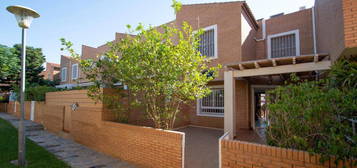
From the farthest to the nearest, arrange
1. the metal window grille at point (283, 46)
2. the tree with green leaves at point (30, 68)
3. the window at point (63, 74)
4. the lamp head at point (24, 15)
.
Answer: the window at point (63, 74) → the tree with green leaves at point (30, 68) → the metal window grille at point (283, 46) → the lamp head at point (24, 15)

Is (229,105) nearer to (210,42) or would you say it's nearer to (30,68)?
(210,42)

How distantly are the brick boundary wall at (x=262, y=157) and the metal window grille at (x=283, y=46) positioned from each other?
9.74 meters

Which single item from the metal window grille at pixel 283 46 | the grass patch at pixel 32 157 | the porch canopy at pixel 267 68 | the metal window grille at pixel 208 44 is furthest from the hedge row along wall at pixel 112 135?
the metal window grille at pixel 283 46

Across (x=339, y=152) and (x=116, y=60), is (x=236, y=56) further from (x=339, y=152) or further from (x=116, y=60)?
(x=339, y=152)

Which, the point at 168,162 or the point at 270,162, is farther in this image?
the point at 168,162

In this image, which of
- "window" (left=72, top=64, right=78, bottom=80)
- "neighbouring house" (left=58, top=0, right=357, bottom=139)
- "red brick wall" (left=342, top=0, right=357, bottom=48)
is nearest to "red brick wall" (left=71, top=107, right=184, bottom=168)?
"neighbouring house" (left=58, top=0, right=357, bottom=139)

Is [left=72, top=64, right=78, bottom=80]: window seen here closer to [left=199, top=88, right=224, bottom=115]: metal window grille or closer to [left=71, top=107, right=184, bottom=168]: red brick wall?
[left=71, top=107, right=184, bottom=168]: red brick wall

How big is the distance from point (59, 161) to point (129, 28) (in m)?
5.03

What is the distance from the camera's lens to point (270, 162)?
343cm

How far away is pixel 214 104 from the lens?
1219 centimetres

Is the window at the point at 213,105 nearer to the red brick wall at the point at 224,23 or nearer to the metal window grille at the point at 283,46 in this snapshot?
the red brick wall at the point at 224,23

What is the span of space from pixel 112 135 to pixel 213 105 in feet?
24.6

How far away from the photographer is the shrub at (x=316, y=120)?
2.82 m

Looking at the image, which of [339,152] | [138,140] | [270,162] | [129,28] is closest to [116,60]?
[129,28]
